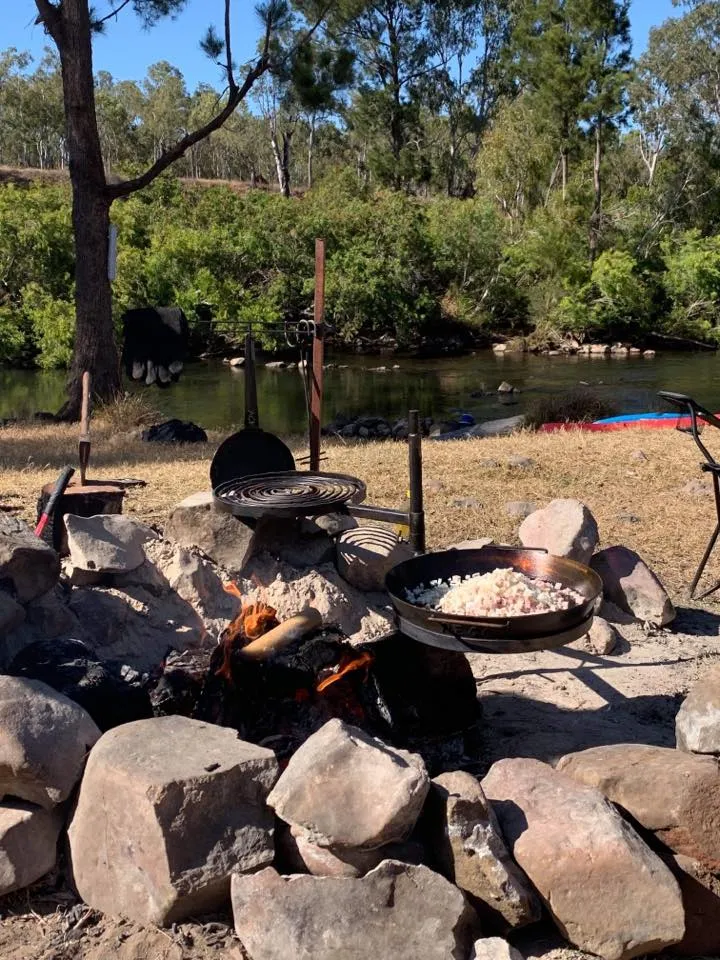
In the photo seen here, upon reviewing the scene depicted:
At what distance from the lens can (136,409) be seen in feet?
39.6

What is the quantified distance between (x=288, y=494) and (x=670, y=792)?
78.3 inches

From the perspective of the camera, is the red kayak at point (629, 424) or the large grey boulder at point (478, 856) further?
the red kayak at point (629, 424)

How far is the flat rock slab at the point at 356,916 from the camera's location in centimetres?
228

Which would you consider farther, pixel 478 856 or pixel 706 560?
pixel 706 560

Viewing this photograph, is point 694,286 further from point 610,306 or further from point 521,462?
point 521,462

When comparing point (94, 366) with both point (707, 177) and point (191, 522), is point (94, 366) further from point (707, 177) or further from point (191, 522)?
point (707, 177)

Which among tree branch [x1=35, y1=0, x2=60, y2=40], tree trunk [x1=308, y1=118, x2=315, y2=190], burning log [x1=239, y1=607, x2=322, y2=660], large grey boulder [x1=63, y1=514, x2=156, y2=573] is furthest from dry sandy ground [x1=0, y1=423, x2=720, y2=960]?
tree trunk [x1=308, y1=118, x2=315, y2=190]

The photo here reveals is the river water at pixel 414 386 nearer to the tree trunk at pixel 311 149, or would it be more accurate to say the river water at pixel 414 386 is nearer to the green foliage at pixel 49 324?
the green foliage at pixel 49 324

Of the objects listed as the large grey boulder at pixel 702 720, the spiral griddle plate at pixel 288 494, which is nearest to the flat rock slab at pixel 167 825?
the spiral griddle plate at pixel 288 494

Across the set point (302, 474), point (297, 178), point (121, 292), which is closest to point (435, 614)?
point (302, 474)

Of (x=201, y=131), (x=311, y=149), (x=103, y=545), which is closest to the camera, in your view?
(x=103, y=545)

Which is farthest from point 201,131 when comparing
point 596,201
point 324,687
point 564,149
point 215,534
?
point 564,149

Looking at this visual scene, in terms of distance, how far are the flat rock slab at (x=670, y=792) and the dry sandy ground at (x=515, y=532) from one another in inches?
16.5

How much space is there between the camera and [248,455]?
15.6ft
